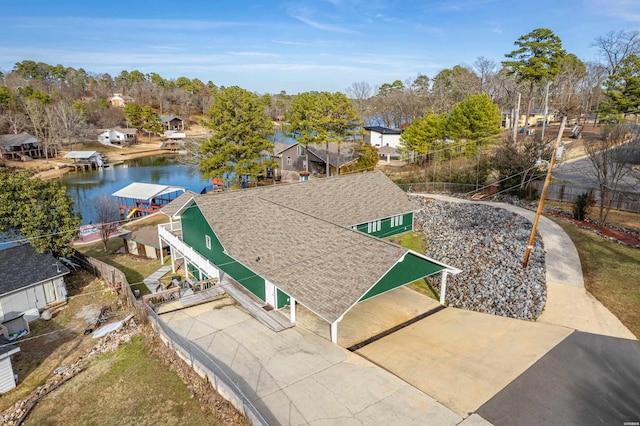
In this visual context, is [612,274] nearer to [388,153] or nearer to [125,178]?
[388,153]

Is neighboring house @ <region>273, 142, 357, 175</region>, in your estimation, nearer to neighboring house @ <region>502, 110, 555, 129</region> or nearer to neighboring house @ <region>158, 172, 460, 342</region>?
neighboring house @ <region>158, 172, 460, 342</region>

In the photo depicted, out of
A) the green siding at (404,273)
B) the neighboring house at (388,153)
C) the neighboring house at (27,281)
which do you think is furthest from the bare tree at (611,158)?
the neighboring house at (27,281)

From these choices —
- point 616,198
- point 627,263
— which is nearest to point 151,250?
point 627,263

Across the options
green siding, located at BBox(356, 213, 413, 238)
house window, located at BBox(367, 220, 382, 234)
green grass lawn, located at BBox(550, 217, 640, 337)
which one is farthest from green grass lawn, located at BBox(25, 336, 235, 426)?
green grass lawn, located at BBox(550, 217, 640, 337)

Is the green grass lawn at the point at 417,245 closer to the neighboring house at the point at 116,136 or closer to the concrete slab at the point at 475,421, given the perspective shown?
the concrete slab at the point at 475,421

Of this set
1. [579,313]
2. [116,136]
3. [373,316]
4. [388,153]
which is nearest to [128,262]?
[373,316]

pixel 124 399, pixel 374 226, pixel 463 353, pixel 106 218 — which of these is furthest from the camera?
pixel 106 218
